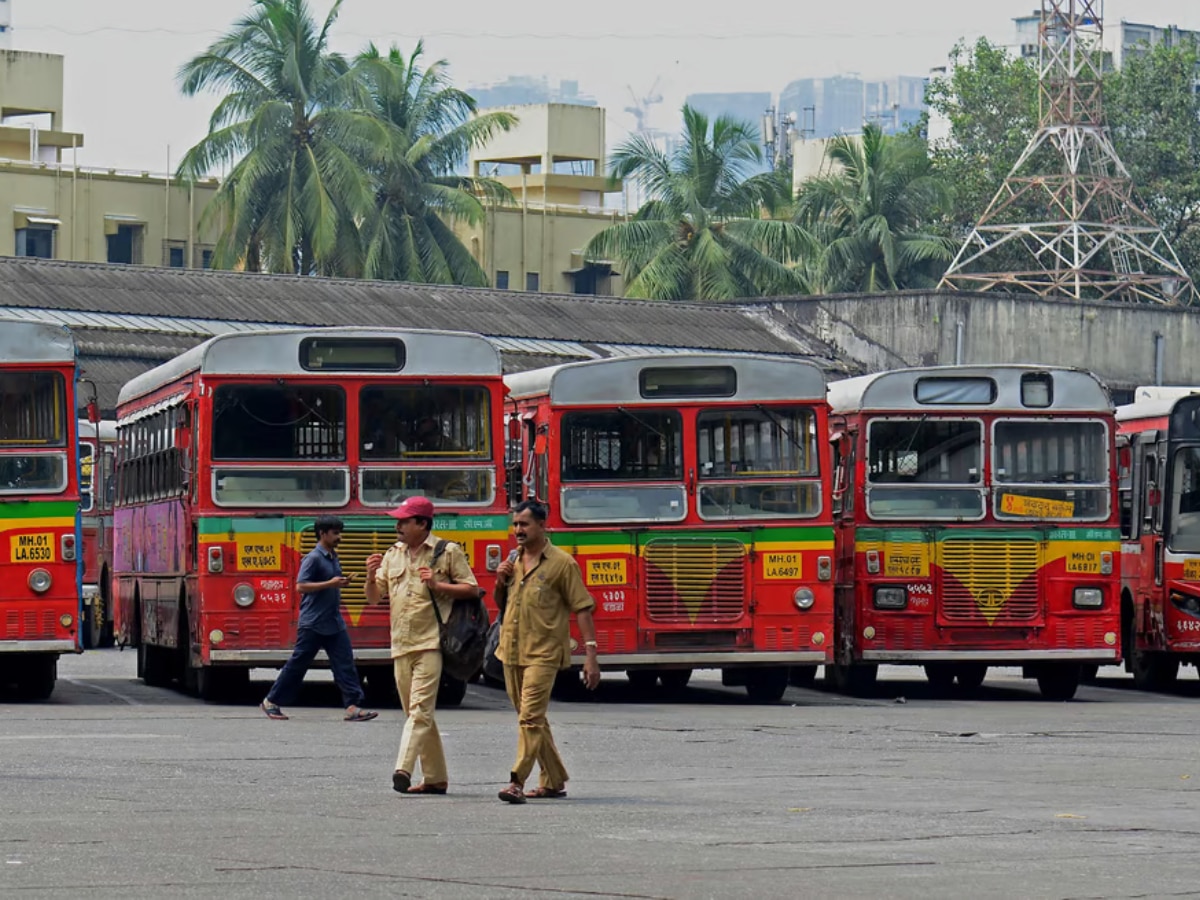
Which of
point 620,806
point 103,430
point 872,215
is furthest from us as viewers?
point 872,215

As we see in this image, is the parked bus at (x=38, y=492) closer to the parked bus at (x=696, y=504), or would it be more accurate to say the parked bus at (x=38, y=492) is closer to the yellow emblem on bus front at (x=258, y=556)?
the yellow emblem on bus front at (x=258, y=556)

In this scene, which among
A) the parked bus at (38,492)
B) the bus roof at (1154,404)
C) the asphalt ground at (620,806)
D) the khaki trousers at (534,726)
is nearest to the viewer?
the asphalt ground at (620,806)

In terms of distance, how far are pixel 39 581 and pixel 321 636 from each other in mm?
2513

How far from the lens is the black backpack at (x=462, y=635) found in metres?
13.8

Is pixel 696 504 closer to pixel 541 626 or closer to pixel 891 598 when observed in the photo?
pixel 891 598

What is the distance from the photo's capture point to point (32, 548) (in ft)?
66.0

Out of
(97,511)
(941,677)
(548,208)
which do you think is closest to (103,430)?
(97,511)

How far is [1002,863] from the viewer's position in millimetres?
10867

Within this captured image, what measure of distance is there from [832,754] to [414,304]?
36.3 meters

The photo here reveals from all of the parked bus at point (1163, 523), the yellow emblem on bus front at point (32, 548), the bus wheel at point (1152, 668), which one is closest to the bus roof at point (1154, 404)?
the parked bus at point (1163, 523)

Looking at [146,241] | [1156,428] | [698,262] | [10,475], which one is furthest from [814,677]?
[146,241]

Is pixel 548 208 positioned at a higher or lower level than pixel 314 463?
higher

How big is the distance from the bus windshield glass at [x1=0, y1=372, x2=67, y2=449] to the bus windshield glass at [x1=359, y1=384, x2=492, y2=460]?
91.0 inches

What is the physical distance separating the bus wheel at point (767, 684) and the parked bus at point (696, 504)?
0.73m
